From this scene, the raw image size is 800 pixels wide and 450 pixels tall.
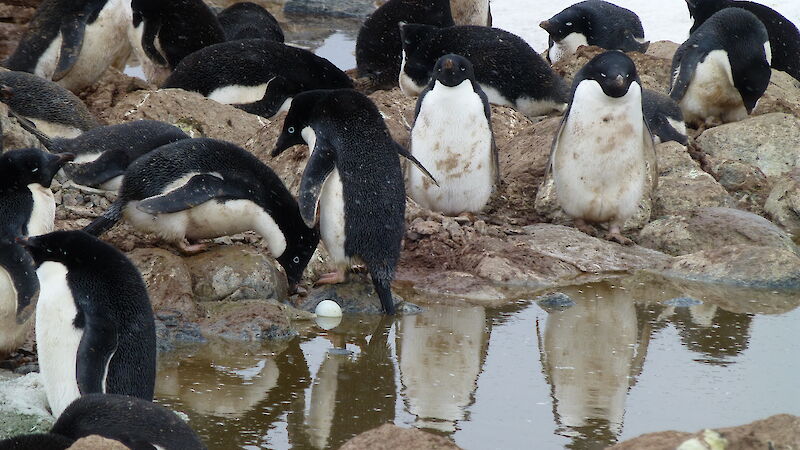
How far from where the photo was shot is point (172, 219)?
5520 mm

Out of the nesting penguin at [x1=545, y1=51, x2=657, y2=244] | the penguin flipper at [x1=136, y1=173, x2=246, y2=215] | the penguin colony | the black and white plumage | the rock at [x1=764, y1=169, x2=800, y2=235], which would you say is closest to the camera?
the penguin colony

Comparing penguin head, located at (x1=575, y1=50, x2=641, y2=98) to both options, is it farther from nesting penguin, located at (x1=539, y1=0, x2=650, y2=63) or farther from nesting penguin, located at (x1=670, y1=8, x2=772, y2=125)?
nesting penguin, located at (x1=539, y1=0, x2=650, y2=63)

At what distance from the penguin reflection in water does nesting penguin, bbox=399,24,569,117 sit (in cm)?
318

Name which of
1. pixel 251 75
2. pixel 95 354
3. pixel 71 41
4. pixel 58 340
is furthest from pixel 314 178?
pixel 71 41

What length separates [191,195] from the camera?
543cm

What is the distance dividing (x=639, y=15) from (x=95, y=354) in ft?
43.3

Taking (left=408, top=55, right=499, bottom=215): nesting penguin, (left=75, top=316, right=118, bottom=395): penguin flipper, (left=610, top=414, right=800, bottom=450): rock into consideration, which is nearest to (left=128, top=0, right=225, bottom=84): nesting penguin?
(left=408, top=55, right=499, bottom=215): nesting penguin

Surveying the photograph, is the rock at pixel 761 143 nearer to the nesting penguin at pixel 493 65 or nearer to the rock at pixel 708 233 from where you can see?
the nesting penguin at pixel 493 65

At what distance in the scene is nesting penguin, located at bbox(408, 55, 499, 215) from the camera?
7.09m

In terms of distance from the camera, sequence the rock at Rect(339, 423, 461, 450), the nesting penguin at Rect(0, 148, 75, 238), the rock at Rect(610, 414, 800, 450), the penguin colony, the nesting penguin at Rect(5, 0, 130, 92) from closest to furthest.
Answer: the rock at Rect(610, 414, 800, 450) → the rock at Rect(339, 423, 461, 450) → the penguin colony → the nesting penguin at Rect(0, 148, 75, 238) → the nesting penguin at Rect(5, 0, 130, 92)

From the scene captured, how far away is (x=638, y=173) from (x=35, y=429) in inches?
167

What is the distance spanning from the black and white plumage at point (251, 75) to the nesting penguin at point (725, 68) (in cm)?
271

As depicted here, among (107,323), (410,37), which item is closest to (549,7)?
(410,37)

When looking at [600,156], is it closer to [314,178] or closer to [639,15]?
[314,178]
